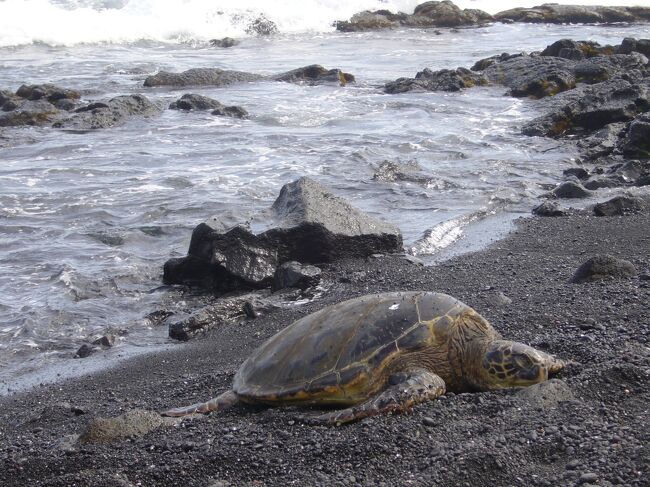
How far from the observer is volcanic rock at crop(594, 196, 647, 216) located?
7.94 m

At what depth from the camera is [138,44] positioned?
2727 centimetres

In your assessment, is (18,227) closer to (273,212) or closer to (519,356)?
(273,212)

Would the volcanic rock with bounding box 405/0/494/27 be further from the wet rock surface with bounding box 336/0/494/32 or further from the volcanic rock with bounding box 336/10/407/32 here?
the volcanic rock with bounding box 336/10/407/32

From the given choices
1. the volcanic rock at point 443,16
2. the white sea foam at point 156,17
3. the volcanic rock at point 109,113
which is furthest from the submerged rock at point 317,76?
the volcanic rock at point 443,16

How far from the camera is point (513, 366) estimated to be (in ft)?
12.7

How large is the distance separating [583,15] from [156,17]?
1584 centimetres

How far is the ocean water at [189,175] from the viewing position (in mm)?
6871

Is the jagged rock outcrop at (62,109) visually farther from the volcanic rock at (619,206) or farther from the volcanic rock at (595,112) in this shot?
the volcanic rock at (619,206)

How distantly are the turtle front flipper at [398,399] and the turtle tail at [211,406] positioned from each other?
552mm

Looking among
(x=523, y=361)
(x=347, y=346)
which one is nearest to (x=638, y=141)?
(x=523, y=361)

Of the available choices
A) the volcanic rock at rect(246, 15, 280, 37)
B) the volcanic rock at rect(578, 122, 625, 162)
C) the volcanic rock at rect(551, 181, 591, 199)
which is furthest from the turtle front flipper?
the volcanic rock at rect(246, 15, 280, 37)

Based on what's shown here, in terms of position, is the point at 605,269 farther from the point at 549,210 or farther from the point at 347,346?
the point at 549,210

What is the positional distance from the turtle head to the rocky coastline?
0.22 ft

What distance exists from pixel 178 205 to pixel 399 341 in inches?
231
